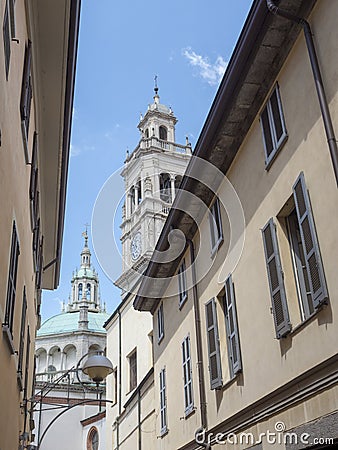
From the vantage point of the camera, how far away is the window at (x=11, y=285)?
7.11 metres

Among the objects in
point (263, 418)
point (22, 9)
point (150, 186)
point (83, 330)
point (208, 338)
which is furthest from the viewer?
point (83, 330)

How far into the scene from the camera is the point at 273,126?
8773mm

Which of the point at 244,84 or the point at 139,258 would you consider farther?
the point at 139,258

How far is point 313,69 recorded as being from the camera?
23.8ft

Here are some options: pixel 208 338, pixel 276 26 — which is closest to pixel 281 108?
pixel 276 26

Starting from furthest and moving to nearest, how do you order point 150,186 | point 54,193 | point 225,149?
1. point 150,186
2. point 54,193
3. point 225,149

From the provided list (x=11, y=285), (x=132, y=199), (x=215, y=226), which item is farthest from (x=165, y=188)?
(x=11, y=285)

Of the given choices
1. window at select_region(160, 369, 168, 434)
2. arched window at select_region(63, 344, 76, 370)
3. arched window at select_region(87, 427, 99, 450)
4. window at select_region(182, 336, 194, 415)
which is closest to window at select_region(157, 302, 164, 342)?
window at select_region(160, 369, 168, 434)

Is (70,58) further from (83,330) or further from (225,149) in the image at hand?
(83,330)

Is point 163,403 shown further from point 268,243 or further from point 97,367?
point 268,243

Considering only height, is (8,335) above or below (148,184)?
below

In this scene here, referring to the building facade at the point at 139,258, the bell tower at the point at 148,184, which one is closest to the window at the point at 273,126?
the building facade at the point at 139,258

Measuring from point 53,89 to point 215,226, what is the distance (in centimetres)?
433

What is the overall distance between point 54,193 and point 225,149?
4.92 meters
